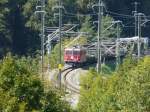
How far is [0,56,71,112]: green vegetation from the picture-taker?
24078 millimetres

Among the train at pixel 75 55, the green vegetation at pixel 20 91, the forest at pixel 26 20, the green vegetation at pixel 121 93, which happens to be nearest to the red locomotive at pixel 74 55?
the train at pixel 75 55

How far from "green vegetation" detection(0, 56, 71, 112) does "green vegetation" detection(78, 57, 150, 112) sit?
5.43m

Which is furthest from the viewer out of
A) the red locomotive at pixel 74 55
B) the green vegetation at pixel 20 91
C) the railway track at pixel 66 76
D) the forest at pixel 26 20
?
the forest at pixel 26 20

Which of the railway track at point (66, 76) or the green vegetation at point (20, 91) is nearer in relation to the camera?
the green vegetation at point (20, 91)

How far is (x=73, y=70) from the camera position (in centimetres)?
8125

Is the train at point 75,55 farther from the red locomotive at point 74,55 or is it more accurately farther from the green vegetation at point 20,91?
the green vegetation at point 20,91

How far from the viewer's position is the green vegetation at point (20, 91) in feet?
79.0

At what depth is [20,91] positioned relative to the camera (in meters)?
24.5

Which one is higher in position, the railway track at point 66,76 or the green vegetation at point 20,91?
the green vegetation at point 20,91

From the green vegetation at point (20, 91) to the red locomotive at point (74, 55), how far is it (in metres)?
55.2

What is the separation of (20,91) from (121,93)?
24.1 feet

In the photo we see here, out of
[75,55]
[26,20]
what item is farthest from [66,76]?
[26,20]

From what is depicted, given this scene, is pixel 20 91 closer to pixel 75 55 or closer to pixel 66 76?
pixel 66 76

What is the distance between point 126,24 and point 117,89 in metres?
85.9
